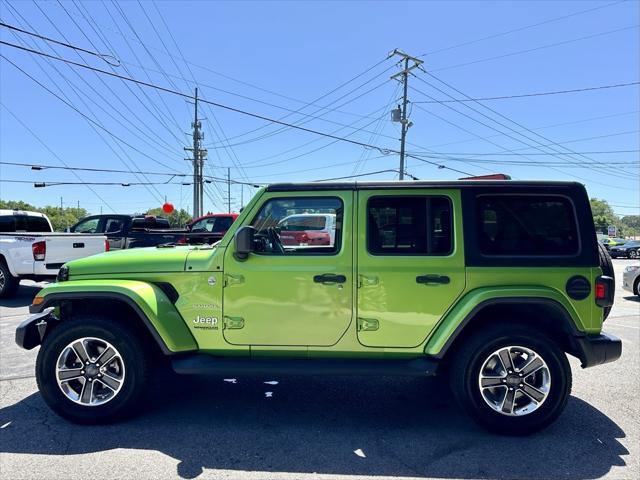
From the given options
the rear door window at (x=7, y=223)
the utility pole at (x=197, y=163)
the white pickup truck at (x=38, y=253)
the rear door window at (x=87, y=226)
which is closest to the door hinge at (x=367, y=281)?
the white pickup truck at (x=38, y=253)

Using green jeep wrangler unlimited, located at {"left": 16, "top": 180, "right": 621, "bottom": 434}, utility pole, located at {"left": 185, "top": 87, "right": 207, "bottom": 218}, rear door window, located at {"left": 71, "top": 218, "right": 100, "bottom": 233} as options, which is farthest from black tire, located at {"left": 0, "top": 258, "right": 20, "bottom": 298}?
utility pole, located at {"left": 185, "top": 87, "right": 207, "bottom": 218}

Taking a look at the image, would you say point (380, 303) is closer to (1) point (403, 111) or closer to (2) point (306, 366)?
(2) point (306, 366)

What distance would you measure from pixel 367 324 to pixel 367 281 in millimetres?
342

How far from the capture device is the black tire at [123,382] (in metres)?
3.39

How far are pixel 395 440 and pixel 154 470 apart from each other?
1703mm

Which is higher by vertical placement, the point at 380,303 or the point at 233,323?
the point at 380,303

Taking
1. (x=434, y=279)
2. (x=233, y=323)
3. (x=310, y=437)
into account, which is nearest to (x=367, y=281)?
(x=434, y=279)

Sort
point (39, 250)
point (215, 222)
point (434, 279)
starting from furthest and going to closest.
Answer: point (215, 222)
point (39, 250)
point (434, 279)

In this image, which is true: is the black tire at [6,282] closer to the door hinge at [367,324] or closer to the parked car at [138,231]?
the parked car at [138,231]

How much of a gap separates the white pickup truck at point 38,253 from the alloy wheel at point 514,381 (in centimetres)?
726

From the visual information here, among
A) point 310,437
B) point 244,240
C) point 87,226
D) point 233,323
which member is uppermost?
point 87,226

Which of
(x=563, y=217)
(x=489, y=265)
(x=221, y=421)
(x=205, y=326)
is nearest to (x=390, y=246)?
(x=489, y=265)

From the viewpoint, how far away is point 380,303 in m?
3.38

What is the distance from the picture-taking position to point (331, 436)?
327 cm
